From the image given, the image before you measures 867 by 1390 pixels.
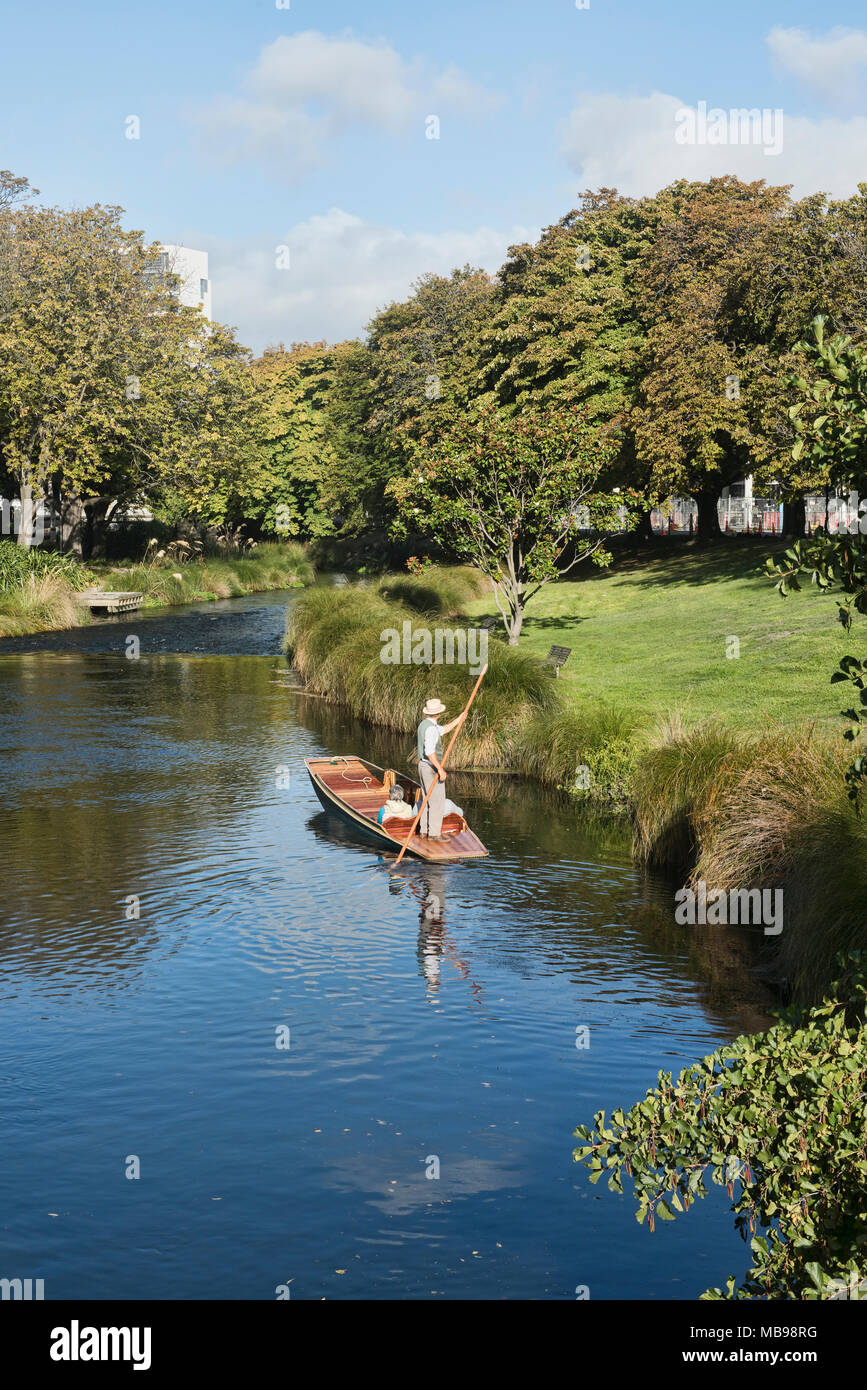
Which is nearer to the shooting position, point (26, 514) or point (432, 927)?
point (432, 927)

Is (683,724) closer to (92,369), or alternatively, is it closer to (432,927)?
(432,927)

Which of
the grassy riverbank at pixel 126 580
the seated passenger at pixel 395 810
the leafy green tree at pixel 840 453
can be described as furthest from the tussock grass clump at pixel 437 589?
the leafy green tree at pixel 840 453

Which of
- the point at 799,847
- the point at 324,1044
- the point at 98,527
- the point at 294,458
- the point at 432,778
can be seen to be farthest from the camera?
the point at 294,458

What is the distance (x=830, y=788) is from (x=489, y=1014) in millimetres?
4675

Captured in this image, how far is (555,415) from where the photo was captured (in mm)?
37812

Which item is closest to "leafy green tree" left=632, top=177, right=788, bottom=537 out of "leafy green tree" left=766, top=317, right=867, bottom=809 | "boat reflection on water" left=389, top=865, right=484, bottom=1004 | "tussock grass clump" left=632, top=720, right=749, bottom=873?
"tussock grass clump" left=632, top=720, right=749, bottom=873

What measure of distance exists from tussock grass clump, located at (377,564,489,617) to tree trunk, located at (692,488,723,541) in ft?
33.5

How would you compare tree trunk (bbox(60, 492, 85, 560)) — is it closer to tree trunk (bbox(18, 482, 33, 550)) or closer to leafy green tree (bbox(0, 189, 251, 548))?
leafy green tree (bbox(0, 189, 251, 548))

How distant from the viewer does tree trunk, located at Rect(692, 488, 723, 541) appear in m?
54.3

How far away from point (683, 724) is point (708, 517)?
122 feet

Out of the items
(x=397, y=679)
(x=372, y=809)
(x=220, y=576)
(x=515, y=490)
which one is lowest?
(x=372, y=809)

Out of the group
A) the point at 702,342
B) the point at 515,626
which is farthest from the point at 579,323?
the point at 515,626

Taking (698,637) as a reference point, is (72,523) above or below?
above

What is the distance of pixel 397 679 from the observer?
2881 cm
